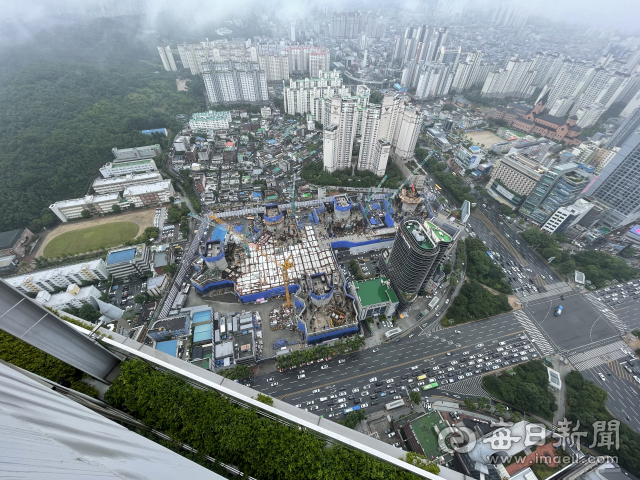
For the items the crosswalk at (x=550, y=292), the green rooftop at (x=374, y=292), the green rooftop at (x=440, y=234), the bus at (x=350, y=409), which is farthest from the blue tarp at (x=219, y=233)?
the crosswalk at (x=550, y=292)

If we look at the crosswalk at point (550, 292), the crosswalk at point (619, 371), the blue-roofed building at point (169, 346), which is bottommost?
the crosswalk at point (619, 371)

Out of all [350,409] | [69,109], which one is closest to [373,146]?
[350,409]

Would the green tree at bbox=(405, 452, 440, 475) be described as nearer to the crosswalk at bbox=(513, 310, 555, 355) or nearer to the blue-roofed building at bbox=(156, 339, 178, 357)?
the blue-roofed building at bbox=(156, 339, 178, 357)

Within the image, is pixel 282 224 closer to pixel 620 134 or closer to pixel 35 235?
pixel 35 235

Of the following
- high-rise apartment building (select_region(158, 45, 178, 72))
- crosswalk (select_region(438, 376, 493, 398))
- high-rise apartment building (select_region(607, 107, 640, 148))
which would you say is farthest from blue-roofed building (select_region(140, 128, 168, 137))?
high-rise apartment building (select_region(607, 107, 640, 148))

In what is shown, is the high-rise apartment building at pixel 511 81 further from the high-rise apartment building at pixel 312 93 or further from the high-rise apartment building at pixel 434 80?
the high-rise apartment building at pixel 312 93

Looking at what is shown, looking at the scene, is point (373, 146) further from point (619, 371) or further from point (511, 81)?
point (511, 81)
